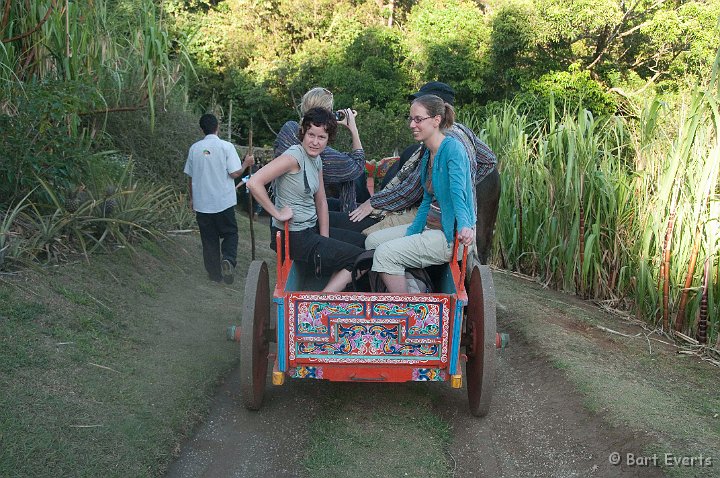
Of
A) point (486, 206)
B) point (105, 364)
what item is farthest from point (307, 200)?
point (486, 206)

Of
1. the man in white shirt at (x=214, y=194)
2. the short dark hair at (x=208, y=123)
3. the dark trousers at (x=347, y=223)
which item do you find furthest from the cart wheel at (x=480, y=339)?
the short dark hair at (x=208, y=123)

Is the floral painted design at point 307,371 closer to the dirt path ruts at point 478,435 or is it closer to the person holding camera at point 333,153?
the dirt path ruts at point 478,435

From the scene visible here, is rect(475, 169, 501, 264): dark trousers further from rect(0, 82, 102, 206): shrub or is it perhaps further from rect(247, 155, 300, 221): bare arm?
rect(0, 82, 102, 206): shrub

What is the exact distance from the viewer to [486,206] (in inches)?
250

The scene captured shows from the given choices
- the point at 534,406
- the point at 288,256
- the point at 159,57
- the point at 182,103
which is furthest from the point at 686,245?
the point at 182,103

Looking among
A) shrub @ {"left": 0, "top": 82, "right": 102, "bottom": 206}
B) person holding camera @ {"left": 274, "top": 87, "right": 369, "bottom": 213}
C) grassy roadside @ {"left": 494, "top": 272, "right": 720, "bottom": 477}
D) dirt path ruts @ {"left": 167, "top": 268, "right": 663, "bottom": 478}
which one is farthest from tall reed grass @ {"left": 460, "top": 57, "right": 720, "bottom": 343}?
shrub @ {"left": 0, "top": 82, "right": 102, "bottom": 206}

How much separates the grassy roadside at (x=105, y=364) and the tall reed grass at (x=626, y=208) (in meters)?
3.42

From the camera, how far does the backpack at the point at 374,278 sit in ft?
15.2

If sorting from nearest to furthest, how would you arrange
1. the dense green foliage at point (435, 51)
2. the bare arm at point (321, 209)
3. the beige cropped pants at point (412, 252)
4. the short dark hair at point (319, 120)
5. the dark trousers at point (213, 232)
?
the beige cropped pants at point (412, 252)
the short dark hair at point (319, 120)
the bare arm at point (321, 209)
the dark trousers at point (213, 232)
the dense green foliage at point (435, 51)

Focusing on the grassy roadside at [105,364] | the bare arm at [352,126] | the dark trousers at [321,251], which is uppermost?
the bare arm at [352,126]

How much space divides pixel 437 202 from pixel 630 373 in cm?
194

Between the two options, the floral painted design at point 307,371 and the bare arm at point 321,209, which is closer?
the floral painted design at point 307,371

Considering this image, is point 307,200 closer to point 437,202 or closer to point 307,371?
point 437,202

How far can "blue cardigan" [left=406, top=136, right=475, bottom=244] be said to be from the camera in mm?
4215
